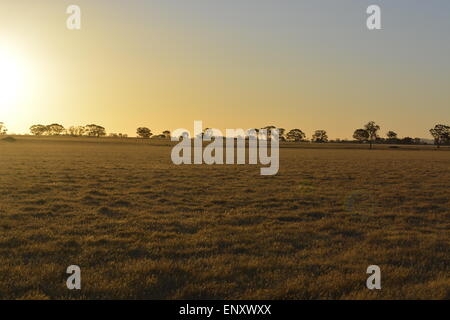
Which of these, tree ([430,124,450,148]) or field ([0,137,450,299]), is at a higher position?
tree ([430,124,450,148])

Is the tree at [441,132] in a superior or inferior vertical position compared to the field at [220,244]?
superior

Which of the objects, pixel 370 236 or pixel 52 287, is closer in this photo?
pixel 52 287

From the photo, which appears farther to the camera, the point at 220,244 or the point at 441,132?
the point at 441,132

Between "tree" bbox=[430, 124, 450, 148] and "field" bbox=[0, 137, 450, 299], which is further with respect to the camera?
"tree" bbox=[430, 124, 450, 148]

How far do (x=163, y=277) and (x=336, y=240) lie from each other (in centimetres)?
560

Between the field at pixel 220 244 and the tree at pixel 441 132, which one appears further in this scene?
the tree at pixel 441 132
